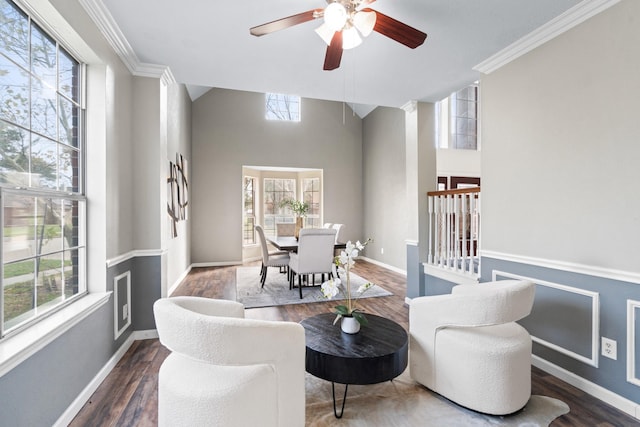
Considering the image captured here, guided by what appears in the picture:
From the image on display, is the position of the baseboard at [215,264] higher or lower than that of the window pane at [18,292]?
lower

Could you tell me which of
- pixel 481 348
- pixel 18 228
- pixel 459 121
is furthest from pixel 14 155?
pixel 459 121

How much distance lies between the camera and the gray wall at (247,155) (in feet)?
21.2

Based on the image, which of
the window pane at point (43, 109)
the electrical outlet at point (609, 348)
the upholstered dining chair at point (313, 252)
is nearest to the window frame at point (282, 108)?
the upholstered dining chair at point (313, 252)

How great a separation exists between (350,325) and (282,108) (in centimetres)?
612

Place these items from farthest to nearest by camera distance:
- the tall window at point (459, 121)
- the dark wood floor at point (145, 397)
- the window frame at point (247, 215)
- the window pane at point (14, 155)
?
the window frame at point (247, 215) → the tall window at point (459, 121) → the dark wood floor at point (145, 397) → the window pane at point (14, 155)

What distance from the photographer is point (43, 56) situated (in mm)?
1761

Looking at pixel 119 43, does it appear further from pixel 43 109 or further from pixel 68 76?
pixel 43 109

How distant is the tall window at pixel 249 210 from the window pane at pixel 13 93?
17.8 ft

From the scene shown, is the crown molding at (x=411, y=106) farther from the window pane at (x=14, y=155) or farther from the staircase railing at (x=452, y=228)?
the window pane at (x=14, y=155)

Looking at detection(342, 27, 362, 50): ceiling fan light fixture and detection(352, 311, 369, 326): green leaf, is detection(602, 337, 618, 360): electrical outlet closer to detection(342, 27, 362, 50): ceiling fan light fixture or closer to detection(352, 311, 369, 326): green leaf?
detection(352, 311, 369, 326): green leaf

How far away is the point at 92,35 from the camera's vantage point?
2088mm

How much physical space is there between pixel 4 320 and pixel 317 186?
637cm

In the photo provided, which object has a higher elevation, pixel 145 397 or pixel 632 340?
pixel 632 340

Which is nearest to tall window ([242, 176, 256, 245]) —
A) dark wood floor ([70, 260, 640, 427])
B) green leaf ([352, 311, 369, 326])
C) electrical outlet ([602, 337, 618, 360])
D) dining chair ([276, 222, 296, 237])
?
dining chair ([276, 222, 296, 237])
